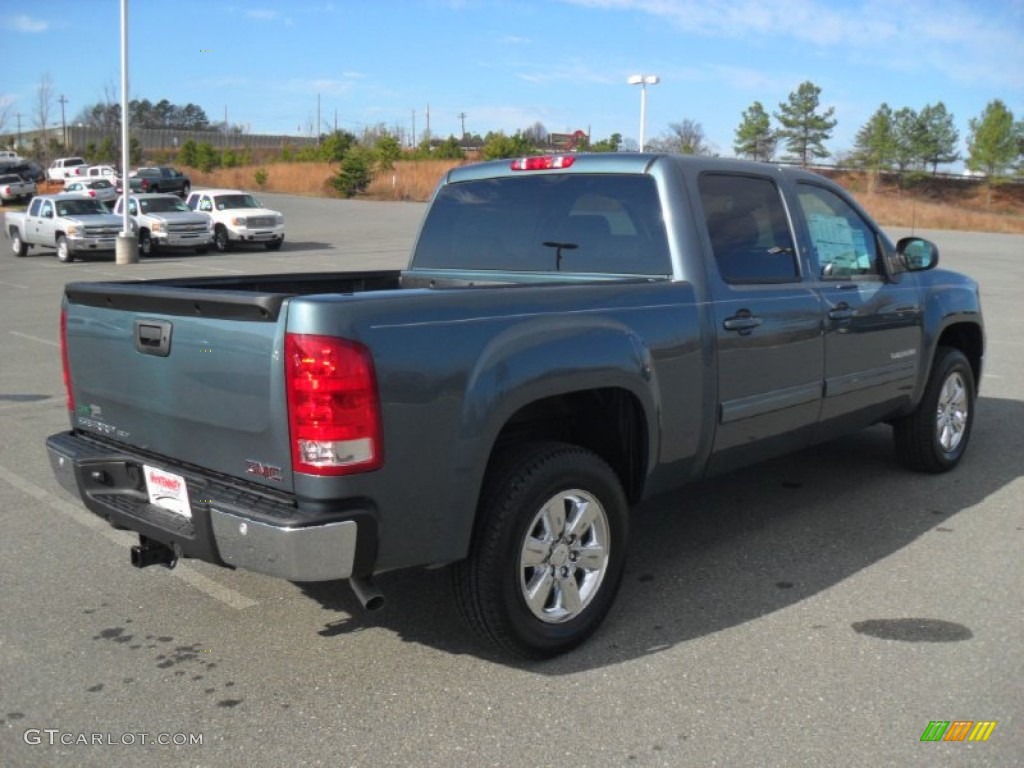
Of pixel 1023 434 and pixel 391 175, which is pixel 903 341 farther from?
pixel 391 175

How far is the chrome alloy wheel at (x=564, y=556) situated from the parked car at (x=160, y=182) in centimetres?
4805

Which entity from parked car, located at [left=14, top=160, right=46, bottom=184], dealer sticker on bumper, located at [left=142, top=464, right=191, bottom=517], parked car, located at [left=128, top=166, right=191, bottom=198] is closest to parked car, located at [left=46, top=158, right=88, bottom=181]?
parked car, located at [left=14, top=160, right=46, bottom=184]

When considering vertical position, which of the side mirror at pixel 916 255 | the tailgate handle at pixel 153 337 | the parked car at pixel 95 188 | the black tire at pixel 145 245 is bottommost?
the black tire at pixel 145 245

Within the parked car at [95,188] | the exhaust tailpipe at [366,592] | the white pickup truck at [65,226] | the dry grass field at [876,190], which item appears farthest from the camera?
the dry grass field at [876,190]

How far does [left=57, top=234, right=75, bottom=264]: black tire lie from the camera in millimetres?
25203

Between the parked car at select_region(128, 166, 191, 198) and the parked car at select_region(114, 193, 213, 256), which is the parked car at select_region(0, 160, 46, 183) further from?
the parked car at select_region(114, 193, 213, 256)

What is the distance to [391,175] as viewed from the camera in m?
61.1

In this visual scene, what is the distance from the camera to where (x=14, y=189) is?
51.0 meters

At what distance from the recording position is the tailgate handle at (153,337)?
11.3ft

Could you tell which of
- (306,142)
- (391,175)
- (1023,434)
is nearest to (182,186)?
(391,175)

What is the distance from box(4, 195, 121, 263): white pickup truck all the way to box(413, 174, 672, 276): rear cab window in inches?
883

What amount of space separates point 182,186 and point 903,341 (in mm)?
51016
